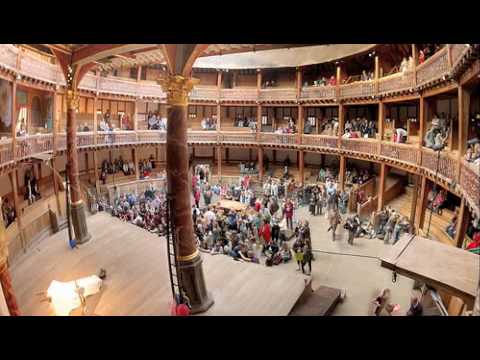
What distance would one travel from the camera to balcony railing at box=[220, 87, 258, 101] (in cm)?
2297

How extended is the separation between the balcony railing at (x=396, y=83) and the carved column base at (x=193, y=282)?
37.9 ft

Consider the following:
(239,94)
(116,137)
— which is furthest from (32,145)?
(239,94)

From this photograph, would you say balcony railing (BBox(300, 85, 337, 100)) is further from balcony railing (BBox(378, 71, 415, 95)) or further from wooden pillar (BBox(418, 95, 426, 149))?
wooden pillar (BBox(418, 95, 426, 149))

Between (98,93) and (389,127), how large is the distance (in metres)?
16.8

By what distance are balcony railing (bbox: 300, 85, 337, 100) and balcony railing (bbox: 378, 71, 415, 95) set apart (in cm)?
369

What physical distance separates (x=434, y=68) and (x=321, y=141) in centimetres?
955

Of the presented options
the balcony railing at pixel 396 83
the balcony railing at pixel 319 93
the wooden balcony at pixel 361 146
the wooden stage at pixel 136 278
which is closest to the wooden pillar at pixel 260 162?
the balcony railing at pixel 319 93

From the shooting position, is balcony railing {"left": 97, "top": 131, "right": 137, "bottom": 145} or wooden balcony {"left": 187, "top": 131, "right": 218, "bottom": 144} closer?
balcony railing {"left": 97, "top": 131, "right": 137, "bottom": 145}

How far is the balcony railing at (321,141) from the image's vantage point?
1968 centimetres

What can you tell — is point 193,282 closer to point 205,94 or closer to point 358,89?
point 358,89

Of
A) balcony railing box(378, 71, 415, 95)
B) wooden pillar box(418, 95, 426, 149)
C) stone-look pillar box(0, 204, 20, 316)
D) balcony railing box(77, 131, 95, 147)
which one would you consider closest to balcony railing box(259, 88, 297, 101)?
balcony railing box(378, 71, 415, 95)

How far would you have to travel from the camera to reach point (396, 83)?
48.8 ft

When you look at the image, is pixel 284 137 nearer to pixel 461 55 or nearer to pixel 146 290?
pixel 461 55
